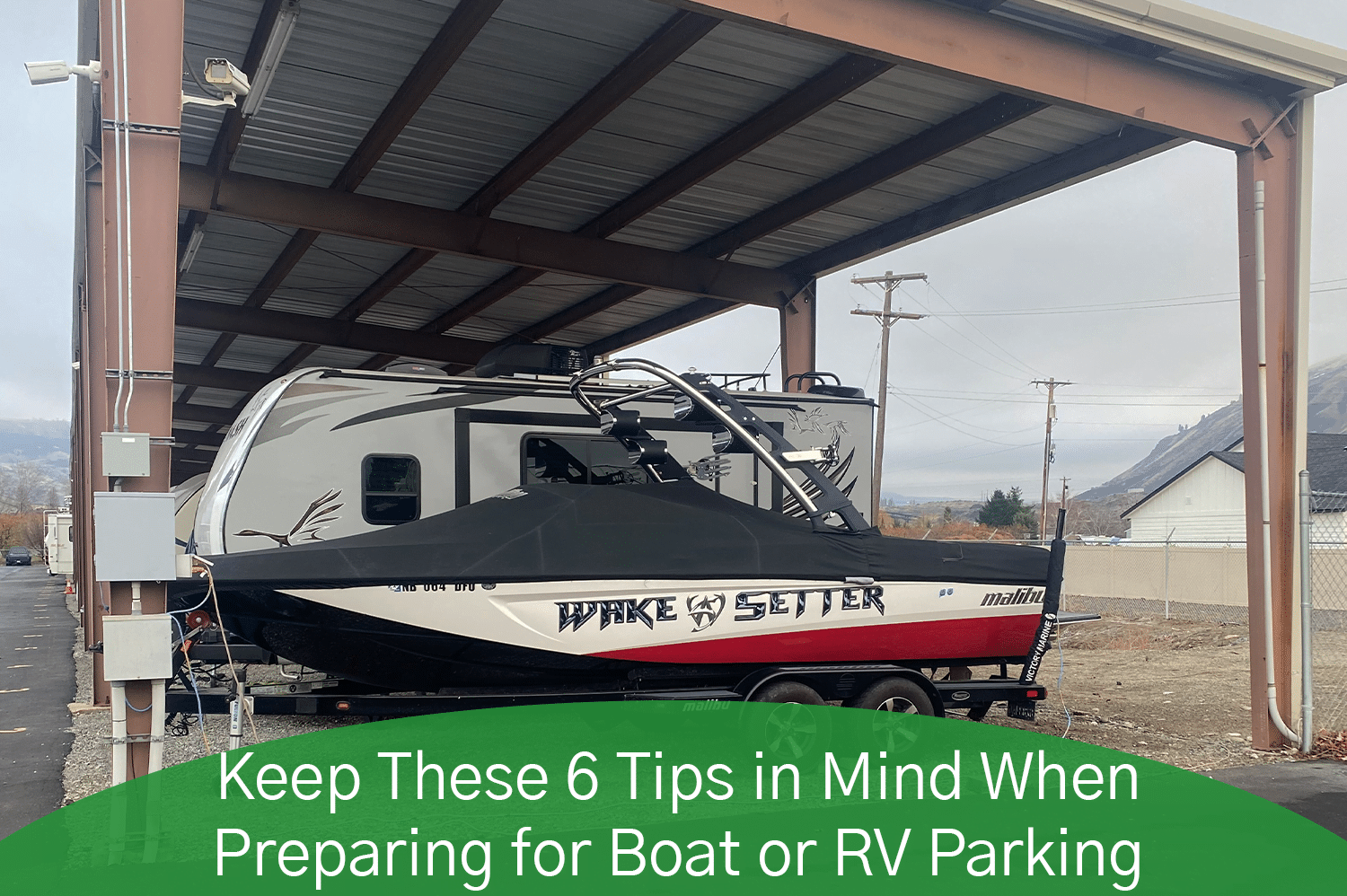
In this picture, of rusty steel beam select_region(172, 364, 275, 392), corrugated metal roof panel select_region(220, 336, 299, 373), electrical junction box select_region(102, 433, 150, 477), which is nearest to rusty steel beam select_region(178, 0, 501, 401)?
electrical junction box select_region(102, 433, 150, 477)

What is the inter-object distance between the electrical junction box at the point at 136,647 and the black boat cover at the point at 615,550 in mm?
680

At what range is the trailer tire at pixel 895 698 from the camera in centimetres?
826

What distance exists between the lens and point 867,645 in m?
8.26

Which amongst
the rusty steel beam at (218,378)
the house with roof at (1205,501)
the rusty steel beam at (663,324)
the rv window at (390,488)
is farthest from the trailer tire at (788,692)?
the house with roof at (1205,501)

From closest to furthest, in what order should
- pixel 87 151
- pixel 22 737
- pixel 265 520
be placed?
pixel 265 520 < pixel 22 737 < pixel 87 151

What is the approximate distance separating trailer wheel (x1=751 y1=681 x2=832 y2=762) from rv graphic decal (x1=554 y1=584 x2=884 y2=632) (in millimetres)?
565

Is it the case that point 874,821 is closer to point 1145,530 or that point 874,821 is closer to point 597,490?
point 597,490

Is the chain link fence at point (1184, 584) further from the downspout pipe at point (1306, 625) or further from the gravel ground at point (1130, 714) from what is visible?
the downspout pipe at point (1306, 625)

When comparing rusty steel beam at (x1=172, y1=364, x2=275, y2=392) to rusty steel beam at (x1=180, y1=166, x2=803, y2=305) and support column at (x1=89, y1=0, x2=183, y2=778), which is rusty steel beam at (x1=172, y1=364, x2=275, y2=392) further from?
support column at (x1=89, y1=0, x2=183, y2=778)

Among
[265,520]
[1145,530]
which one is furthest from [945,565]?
[1145,530]

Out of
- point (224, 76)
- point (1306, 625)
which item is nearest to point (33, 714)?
point (224, 76)

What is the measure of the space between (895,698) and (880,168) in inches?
270

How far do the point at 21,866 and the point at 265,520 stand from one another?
11.7 feet

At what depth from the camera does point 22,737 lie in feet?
32.8
